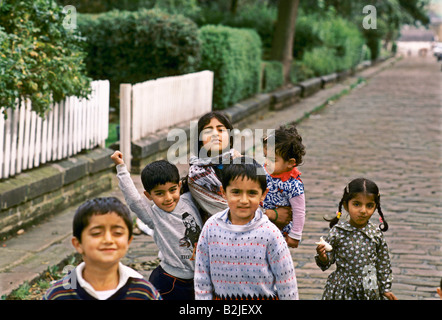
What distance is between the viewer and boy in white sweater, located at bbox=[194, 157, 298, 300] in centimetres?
337

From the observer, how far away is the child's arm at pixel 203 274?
11.4ft

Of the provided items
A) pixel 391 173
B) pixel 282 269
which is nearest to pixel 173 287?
pixel 282 269

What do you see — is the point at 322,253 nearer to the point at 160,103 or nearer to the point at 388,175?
the point at 388,175

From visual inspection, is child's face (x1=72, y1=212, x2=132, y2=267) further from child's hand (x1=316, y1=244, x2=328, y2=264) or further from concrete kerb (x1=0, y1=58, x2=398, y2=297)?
concrete kerb (x1=0, y1=58, x2=398, y2=297)

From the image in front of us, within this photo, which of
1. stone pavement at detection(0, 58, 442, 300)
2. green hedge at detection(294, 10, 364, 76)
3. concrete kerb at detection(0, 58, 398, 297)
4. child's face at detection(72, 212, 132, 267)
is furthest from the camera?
green hedge at detection(294, 10, 364, 76)

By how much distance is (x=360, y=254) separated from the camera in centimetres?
402

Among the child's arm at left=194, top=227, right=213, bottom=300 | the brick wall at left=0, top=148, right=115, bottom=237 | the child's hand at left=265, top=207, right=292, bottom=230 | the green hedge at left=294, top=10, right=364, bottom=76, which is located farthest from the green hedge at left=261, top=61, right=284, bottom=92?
the child's arm at left=194, top=227, right=213, bottom=300

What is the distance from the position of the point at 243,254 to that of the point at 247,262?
0.04 metres

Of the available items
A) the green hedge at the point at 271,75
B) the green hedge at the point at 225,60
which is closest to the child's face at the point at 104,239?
the green hedge at the point at 225,60

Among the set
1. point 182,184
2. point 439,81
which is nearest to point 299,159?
point 182,184

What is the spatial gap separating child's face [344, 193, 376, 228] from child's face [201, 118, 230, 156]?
83 cm

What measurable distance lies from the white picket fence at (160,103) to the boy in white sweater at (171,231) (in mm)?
5720
